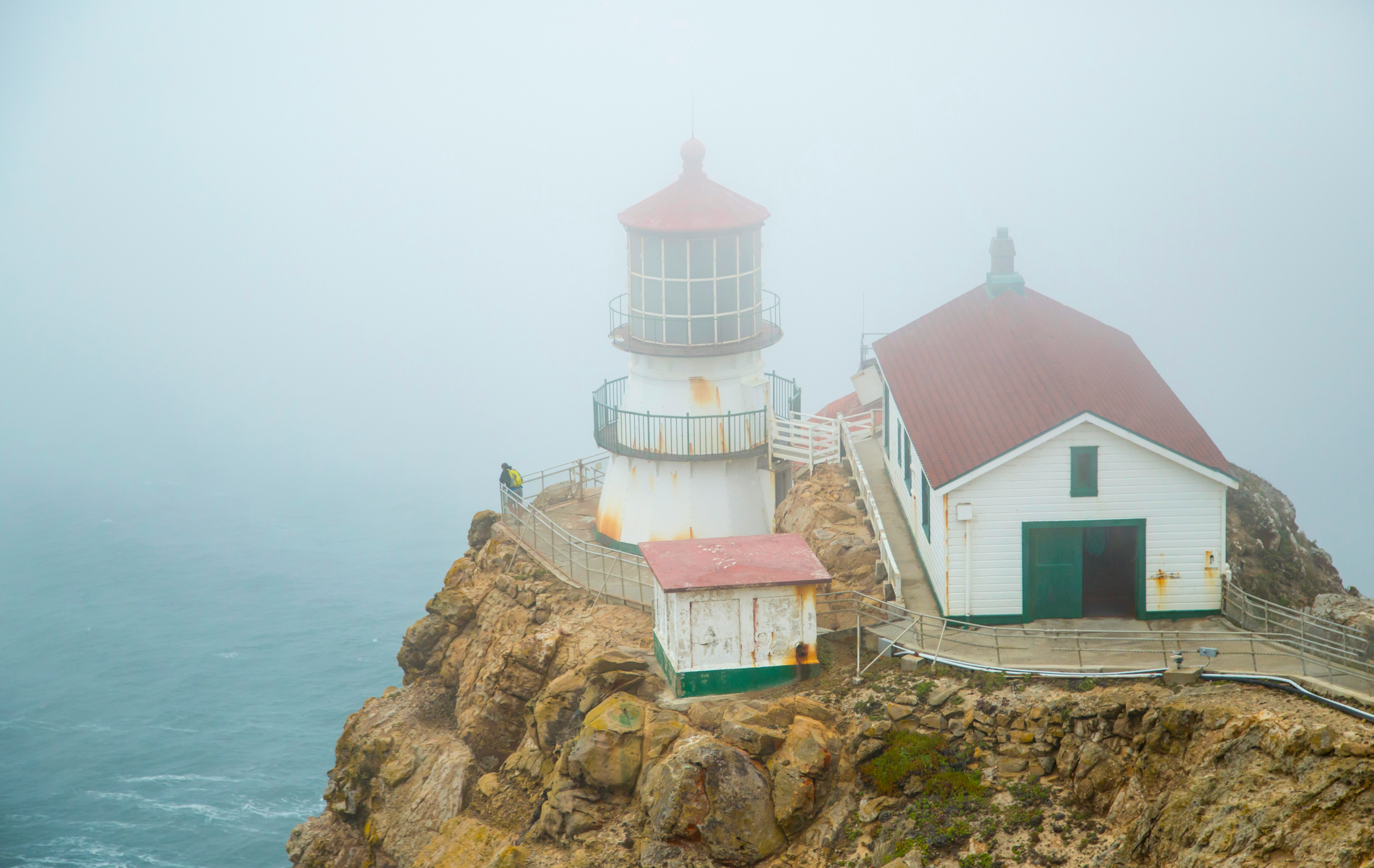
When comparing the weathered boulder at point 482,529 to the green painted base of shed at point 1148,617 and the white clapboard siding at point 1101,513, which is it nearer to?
the green painted base of shed at point 1148,617

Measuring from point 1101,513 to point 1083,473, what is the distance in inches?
27.7

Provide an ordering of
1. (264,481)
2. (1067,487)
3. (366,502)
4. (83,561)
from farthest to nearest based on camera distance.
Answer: (264,481), (366,502), (83,561), (1067,487)

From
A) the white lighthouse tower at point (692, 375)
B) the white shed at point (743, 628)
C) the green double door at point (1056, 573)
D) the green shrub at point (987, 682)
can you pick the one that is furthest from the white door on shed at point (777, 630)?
the white lighthouse tower at point (692, 375)

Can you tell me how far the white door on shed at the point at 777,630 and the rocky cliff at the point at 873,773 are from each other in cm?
54

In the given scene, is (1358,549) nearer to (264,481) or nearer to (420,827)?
(264,481)

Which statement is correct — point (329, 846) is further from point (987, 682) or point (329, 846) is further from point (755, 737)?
point (987, 682)

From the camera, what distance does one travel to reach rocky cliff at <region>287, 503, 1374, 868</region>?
46.3 feet

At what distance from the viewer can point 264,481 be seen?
90.9m

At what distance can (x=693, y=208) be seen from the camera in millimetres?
27812

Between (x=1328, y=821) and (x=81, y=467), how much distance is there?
9515 cm

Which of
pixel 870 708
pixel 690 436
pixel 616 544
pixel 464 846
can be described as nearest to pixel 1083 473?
pixel 870 708

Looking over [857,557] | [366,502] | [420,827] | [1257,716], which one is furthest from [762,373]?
[366,502]

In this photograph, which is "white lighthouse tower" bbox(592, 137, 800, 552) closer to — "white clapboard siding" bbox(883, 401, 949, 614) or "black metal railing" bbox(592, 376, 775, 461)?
"black metal railing" bbox(592, 376, 775, 461)

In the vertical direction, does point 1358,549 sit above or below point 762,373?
below
